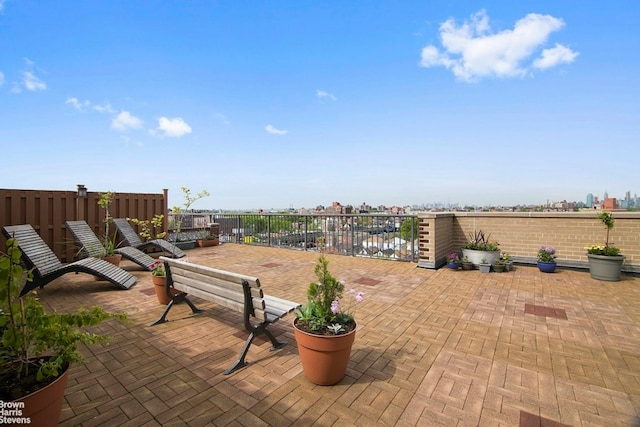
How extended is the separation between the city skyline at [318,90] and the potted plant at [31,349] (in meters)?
4.13

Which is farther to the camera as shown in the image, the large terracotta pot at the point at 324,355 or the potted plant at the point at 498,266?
the potted plant at the point at 498,266

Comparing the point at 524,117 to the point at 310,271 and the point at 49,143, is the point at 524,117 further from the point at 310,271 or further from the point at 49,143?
the point at 49,143

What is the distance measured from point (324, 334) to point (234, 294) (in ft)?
3.39

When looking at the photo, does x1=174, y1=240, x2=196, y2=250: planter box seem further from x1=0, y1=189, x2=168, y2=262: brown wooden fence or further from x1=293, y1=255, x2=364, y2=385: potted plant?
x1=293, y1=255, x2=364, y2=385: potted plant

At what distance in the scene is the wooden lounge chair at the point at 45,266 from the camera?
442 cm

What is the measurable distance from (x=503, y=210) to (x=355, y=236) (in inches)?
161

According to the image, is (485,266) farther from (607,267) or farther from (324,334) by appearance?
(324,334)

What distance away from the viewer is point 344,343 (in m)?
2.10

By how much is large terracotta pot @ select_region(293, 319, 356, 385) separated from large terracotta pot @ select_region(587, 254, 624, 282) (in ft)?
21.3

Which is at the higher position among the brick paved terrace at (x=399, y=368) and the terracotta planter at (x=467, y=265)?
the terracotta planter at (x=467, y=265)

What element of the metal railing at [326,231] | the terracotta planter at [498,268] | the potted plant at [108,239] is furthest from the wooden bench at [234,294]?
the terracotta planter at [498,268]

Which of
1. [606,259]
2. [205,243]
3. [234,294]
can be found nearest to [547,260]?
[606,259]

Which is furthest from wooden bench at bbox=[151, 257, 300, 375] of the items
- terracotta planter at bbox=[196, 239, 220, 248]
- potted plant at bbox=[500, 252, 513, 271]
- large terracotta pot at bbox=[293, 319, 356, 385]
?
terracotta planter at bbox=[196, 239, 220, 248]

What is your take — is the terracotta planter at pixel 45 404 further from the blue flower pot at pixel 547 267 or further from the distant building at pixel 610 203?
the distant building at pixel 610 203
